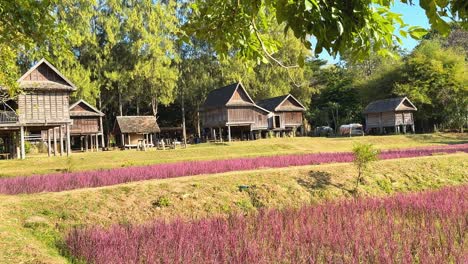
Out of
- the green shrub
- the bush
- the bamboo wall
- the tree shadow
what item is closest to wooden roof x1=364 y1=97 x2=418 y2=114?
the bush

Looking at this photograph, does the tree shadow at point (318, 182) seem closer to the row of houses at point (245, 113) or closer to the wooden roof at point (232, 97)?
the row of houses at point (245, 113)

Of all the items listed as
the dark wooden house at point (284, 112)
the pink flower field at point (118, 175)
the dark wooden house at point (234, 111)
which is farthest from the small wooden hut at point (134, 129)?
the pink flower field at point (118, 175)

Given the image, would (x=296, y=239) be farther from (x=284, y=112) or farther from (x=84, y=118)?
(x=284, y=112)

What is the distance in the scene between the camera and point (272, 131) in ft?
172

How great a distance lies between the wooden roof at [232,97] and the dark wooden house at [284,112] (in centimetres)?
249

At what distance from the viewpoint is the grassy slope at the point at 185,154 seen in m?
25.0

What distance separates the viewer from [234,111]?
47312 millimetres

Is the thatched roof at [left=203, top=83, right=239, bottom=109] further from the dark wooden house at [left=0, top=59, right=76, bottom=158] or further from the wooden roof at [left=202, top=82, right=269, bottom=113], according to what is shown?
the dark wooden house at [left=0, top=59, right=76, bottom=158]

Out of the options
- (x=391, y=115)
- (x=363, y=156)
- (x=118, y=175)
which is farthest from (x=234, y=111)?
(x=363, y=156)

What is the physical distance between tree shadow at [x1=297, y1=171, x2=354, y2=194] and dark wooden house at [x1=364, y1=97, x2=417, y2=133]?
35.8m

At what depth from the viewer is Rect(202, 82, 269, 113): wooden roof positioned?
152 feet

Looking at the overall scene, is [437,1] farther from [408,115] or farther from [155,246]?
[408,115]

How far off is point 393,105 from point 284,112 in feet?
43.1

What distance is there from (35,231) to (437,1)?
33.5 ft
